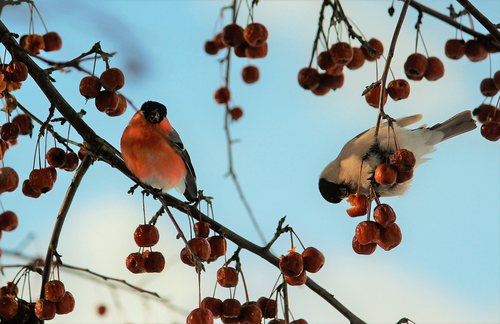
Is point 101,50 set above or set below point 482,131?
below

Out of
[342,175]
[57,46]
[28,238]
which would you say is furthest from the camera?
[342,175]

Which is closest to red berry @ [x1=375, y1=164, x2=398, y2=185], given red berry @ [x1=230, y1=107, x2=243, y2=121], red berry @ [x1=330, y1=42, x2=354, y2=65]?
red berry @ [x1=330, y1=42, x2=354, y2=65]

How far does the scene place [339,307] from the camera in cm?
155

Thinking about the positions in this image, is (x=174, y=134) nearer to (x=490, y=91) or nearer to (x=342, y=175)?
(x=342, y=175)

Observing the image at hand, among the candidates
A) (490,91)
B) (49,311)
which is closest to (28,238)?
(49,311)

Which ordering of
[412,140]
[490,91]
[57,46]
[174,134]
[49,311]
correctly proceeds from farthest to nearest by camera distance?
[412,140] < [174,134] < [490,91] < [57,46] < [49,311]

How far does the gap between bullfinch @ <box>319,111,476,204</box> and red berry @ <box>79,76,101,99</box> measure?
5.05 feet

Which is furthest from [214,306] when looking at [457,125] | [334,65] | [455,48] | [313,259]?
[457,125]

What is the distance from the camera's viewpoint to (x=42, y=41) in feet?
5.57

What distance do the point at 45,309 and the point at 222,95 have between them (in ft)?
4.52

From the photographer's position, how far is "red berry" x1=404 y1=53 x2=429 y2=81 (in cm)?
182

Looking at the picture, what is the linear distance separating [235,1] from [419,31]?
30.1 inches

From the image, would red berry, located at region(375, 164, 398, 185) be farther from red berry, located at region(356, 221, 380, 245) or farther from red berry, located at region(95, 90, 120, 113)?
red berry, located at region(95, 90, 120, 113)

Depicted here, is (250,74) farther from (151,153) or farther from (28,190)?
(28,190)
